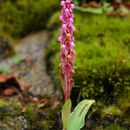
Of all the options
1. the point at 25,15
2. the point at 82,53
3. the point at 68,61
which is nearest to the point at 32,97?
the point at 82,53

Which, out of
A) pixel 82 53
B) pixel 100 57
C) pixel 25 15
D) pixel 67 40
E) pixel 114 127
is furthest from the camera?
pixel 25 15

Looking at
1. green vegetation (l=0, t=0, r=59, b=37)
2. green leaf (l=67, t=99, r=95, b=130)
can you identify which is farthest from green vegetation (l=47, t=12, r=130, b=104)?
green vegetation (l=0, t=0, r=59, b=37)

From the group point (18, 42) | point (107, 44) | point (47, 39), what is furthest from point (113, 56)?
point (18, 42)

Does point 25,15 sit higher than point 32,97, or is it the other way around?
point 25,15

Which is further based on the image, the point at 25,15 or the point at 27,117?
the point at 25,15

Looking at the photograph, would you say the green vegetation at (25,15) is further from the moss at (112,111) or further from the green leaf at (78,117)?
the green leaf at (78,117)

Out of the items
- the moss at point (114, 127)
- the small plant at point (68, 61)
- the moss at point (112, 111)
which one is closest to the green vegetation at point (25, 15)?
the moss at point (112, 111)

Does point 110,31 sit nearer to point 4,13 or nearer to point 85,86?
point 85,86

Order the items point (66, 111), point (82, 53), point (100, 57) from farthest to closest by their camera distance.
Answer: point (82, 53) → point (100, 57) → point (66, 111)

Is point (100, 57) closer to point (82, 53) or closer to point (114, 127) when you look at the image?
point (82, 53)
